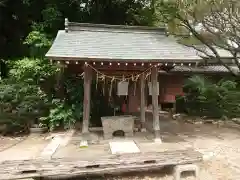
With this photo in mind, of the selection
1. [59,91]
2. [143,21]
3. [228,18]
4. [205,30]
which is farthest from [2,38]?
[228,18]

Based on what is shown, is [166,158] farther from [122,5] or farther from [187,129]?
[122,5]

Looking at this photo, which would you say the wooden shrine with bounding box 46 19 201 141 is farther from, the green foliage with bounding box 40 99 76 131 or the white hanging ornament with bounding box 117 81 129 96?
the green foliage with bounding box 40 99 76 131

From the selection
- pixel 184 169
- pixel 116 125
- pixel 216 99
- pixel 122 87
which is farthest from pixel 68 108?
pixel 216 99

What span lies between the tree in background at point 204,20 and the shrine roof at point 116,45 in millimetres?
1494

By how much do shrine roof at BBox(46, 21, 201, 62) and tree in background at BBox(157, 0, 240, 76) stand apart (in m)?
1.49

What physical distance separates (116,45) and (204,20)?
4.73 metres

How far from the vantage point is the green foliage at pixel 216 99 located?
41.6 ft

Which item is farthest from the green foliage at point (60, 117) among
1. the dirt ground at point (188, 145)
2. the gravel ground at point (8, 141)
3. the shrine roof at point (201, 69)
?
the shrine roof at point (201, 69)

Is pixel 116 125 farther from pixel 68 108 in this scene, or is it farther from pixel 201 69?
pixel 201 69

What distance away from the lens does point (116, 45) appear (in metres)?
7.67

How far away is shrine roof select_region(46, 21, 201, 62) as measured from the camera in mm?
6703

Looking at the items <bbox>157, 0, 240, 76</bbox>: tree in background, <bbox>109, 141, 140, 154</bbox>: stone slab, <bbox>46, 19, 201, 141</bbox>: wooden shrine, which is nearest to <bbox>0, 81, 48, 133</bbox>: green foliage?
<bbox>46, 19, 201, 141</bbox>: wooden shrine

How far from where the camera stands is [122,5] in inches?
572

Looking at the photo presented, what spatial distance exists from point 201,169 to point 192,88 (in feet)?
30.8
